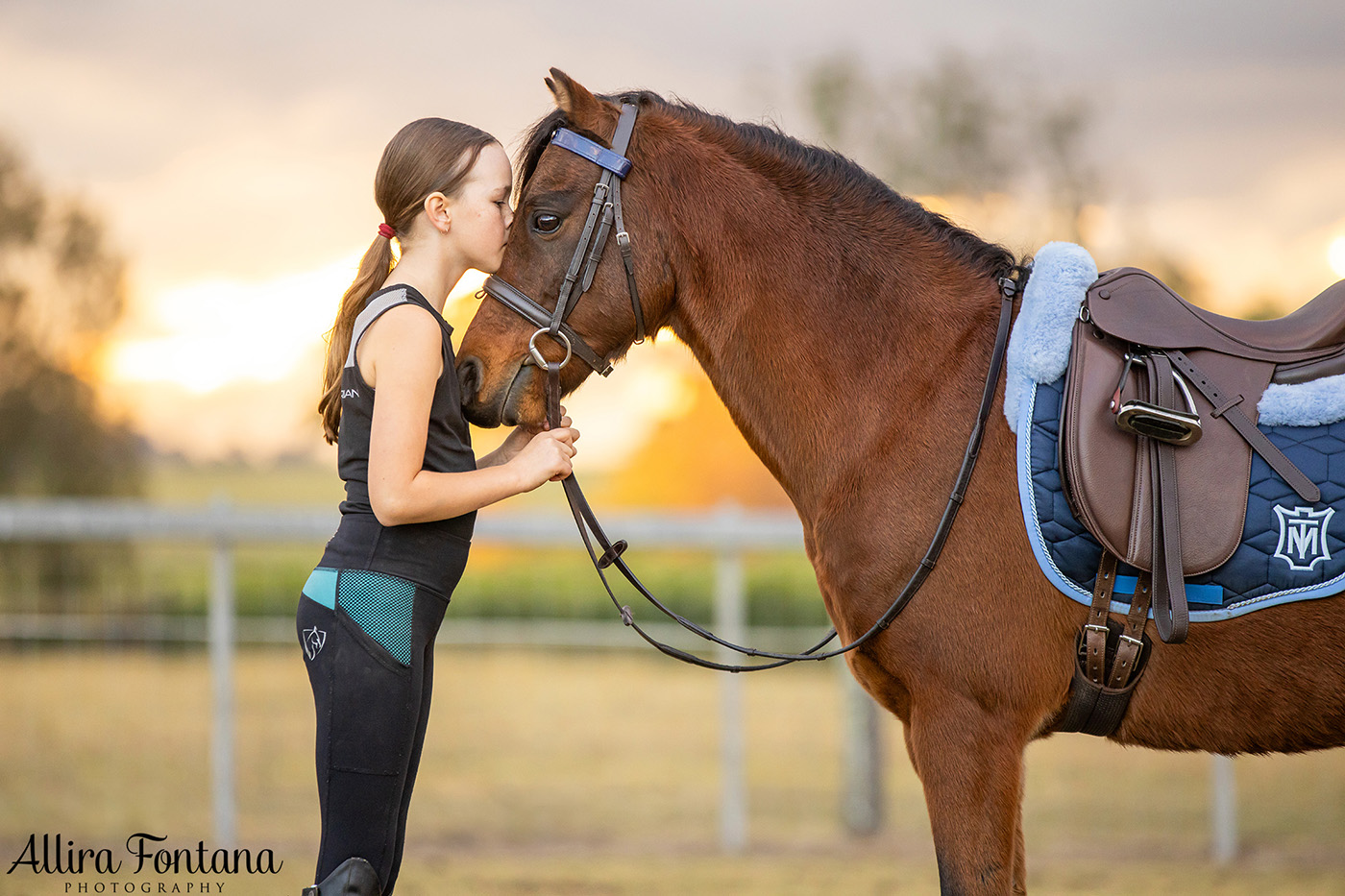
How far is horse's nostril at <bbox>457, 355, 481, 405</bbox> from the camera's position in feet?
6.57

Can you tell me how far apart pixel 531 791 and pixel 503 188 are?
4973 millimetres

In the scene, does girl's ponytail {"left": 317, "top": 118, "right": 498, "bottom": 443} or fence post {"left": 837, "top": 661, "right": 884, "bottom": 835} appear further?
fence post {"left": 837, "top": 661, "right": 884, "bottom": 835}

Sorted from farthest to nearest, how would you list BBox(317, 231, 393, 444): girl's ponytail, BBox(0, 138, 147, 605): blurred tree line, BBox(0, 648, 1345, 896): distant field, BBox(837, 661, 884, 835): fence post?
BBox(0, 138, 147, 605): blurred tree line
BBox(837, 661, 884, 835): fence post
BBox(0, 648, 1345, 896): distant field
BBox(317, 231, 393, 444): girl's ponytail

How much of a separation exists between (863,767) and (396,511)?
4.30 metres

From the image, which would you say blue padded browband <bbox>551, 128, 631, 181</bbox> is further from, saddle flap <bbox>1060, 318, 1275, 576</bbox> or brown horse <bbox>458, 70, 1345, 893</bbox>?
saddle flap <bbox>1060, 318, 1275, 576</bbox>

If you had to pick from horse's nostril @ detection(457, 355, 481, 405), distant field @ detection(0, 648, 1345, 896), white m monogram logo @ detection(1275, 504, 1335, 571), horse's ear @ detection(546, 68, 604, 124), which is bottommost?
distant field @ detection(0, 648, 1345, 896)

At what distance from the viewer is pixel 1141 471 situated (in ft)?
6.10

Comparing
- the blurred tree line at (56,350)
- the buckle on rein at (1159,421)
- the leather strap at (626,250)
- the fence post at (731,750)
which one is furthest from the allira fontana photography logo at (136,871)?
the blurred tree line at (56,350)

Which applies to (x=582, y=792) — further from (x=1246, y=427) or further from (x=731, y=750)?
(x=1246, y=427)

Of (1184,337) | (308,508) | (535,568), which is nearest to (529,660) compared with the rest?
(535,568)

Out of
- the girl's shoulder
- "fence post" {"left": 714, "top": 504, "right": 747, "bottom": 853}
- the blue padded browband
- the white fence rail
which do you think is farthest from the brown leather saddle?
"fence post" {"left": 714, "top": 504, "right": 747, "bottom": 853}

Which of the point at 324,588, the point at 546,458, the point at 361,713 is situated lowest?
the point at 361,713

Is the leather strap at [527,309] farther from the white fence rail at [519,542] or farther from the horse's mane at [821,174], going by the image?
the white fence rail at [519,542]

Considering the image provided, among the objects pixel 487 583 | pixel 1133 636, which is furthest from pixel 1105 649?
pixel 487 583
